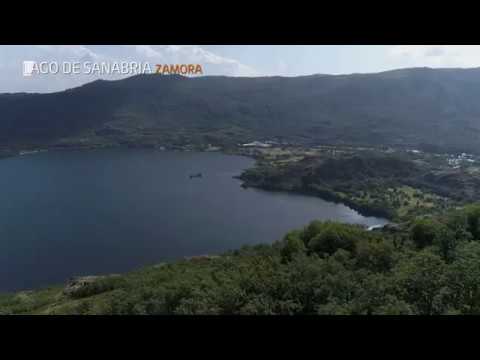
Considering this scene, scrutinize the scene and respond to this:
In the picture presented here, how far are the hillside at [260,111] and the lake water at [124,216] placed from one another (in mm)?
26026

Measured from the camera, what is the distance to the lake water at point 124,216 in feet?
90.1

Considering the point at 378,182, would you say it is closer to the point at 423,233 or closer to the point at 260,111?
the point at 423,233

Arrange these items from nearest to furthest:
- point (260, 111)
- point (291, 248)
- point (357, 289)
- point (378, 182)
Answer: point (357, 289), point (291, 248), point (378, 182), point (260, 111)

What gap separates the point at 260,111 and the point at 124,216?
238 ft

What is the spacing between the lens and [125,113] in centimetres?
9581

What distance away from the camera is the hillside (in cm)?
7894

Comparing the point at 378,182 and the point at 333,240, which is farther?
the point at 378,182

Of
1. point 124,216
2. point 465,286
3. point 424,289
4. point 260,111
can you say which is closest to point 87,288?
point 424,289

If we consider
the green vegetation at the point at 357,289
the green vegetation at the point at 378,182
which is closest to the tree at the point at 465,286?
the green vegetation at the point at 357,289

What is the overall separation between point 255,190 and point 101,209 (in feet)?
54.6

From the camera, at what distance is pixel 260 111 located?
103562mm

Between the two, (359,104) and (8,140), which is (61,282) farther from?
(359,104)

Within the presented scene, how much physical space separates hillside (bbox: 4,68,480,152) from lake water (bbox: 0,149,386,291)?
2603 centimetres
